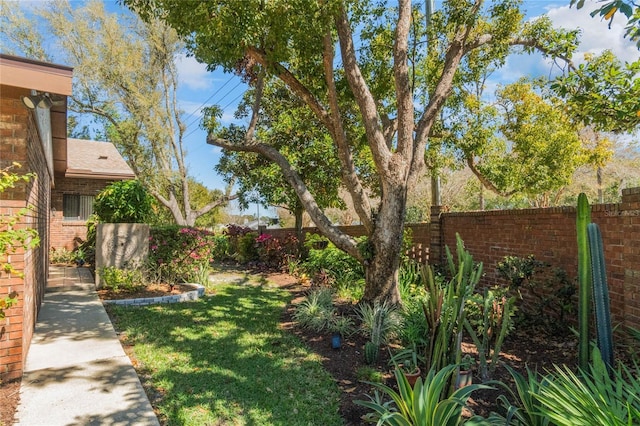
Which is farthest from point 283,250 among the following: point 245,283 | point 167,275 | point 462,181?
point 462,181

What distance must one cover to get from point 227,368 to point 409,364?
205 centimetres

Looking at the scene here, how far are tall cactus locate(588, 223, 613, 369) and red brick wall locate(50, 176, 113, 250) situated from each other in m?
14.8

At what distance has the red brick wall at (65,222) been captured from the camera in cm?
1311

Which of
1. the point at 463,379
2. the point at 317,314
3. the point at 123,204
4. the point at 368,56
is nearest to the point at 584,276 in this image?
the point at 463,379

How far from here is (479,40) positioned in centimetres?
674

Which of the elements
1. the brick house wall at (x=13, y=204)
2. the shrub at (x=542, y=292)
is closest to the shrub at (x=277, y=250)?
the shrub at (x=542, y=292)

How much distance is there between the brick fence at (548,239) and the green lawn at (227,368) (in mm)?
3549

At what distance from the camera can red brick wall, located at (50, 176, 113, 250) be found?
13109mm

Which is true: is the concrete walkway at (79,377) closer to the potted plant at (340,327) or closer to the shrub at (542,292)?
the potted plant at (340,327)

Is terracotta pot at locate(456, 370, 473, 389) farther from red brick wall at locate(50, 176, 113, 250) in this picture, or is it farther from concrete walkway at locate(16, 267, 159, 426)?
red brick wall at locate(50, 176, 113, 250)

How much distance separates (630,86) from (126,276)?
896 cm

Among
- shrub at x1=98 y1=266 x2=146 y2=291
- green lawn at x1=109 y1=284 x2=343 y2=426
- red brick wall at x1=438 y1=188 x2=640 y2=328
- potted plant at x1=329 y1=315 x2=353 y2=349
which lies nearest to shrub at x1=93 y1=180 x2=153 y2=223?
shrub at x1=98 y1=266 x2=146 y2=291

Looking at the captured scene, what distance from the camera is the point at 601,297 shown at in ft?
10.6

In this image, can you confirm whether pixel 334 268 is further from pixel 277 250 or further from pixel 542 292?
pixel 542 292
